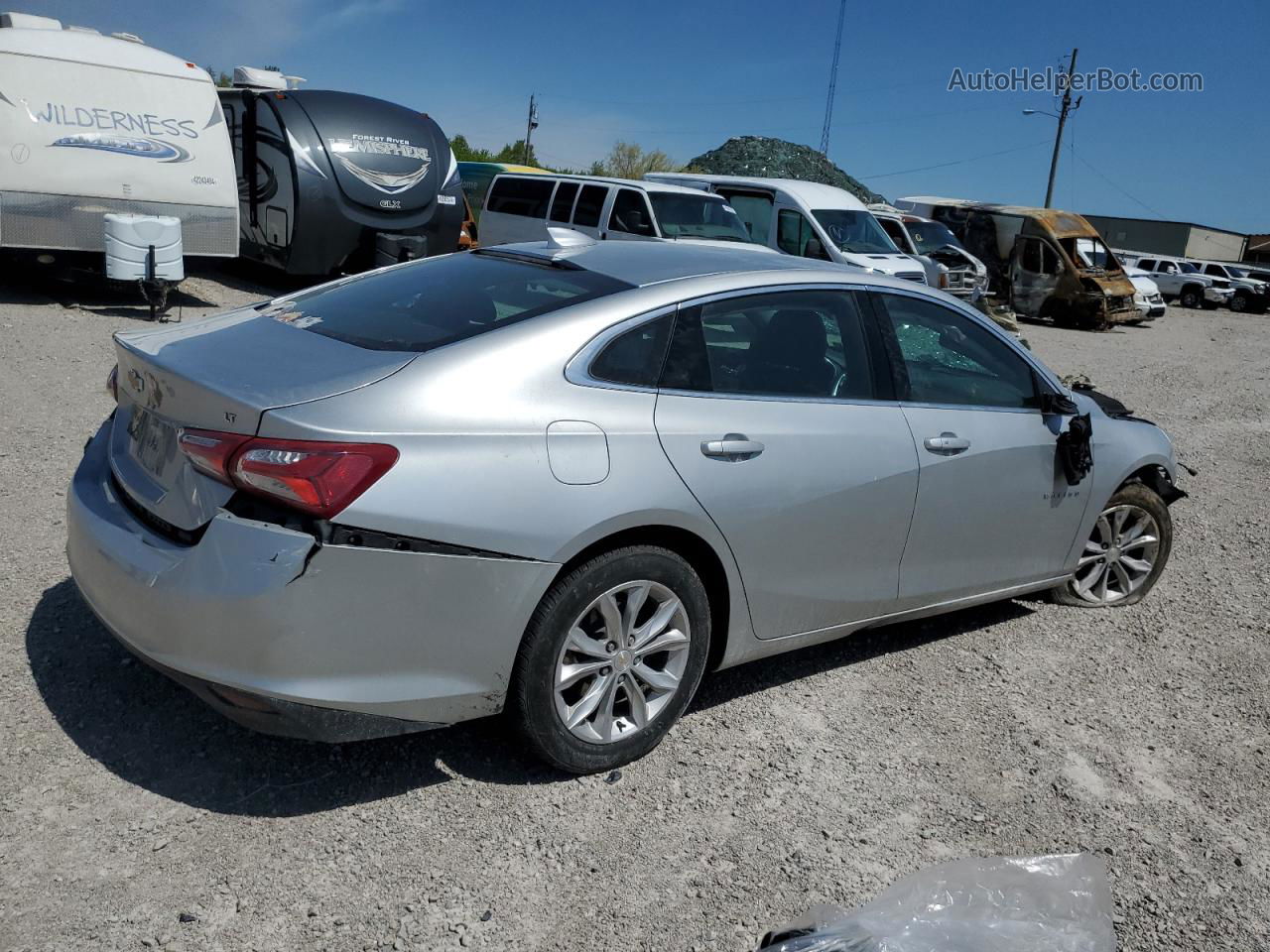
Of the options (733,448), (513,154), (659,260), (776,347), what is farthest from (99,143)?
(513,154)

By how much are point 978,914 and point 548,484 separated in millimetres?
1539

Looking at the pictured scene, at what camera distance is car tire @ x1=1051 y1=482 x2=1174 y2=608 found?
5.29 metres

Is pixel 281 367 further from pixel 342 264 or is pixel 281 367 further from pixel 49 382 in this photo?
pixel 342 264

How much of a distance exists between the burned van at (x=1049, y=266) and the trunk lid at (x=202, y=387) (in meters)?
21.8

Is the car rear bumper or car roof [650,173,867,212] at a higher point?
car roof [650,173,867,212]

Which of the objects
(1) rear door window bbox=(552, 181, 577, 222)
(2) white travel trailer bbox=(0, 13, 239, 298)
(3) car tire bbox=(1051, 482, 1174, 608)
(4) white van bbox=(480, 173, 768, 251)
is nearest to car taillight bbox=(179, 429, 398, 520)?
(3) car tire bbox=(1051, 482, 1174, 608)

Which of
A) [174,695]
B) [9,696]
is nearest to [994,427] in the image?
[174,695]

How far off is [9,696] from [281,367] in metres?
1.52

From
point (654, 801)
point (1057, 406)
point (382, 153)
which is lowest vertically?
point (654, 801)

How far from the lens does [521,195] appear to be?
16.6 m

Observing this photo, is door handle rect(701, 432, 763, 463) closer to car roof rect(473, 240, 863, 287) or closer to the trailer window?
car roof rect(473, 240, 863, 287)

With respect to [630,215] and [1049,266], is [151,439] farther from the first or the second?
[1049,266]

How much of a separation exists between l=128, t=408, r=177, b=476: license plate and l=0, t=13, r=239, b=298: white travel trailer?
8.16 metres

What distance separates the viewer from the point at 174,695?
3727mm
